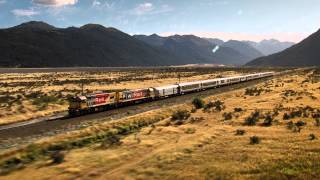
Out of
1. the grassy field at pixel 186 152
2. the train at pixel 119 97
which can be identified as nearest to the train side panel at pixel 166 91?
the train at pixel 119 97

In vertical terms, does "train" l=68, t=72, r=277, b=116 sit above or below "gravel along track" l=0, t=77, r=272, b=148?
above

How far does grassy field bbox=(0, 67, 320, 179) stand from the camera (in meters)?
21.6

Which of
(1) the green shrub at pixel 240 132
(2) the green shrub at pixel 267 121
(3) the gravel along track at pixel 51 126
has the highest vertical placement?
(2) the green shrub at pixel 267 121

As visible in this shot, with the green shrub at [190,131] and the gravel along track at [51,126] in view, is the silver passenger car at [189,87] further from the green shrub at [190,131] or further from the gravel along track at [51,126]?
the green shrub at [190,131]

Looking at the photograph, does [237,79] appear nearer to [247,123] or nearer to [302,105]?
[302,105]

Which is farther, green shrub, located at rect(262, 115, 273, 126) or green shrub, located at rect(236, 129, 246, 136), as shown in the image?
green shrub, located at rect(262, 115, 273, 126)

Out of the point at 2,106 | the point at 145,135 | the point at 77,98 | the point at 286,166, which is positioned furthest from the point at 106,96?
the point at 286,166

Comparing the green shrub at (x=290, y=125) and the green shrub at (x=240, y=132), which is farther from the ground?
the green shrub at (x=290, y=125)

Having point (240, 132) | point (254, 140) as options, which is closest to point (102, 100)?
point (240, 132)

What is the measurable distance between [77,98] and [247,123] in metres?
22.8

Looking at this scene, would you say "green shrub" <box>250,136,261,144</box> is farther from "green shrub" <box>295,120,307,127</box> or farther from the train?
the train

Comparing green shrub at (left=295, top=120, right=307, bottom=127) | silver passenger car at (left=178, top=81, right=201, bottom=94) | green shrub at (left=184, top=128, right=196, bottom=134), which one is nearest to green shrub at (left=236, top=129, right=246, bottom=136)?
green shrub at (left=184, top=128, right=196, bottom=134)

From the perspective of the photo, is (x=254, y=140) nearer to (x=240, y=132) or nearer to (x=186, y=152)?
(x=240, y=132)

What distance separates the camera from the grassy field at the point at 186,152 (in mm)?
21562
